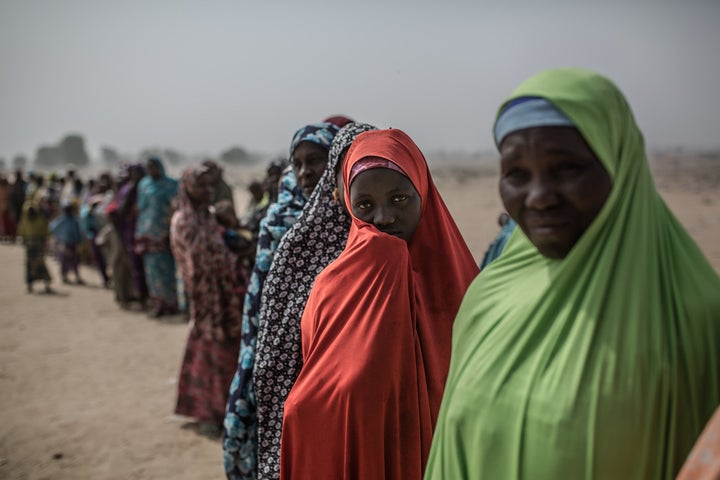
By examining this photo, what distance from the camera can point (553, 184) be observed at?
1266 mm

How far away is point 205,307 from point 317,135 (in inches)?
100

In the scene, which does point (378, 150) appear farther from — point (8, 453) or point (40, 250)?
point (40, 250)

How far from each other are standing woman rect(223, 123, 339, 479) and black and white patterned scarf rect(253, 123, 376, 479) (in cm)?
33

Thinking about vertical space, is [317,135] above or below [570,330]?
above

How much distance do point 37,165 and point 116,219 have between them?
141 meters

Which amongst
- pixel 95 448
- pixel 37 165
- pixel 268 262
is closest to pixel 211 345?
pixel 95 448

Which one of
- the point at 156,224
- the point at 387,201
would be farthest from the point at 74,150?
the point at 387,201

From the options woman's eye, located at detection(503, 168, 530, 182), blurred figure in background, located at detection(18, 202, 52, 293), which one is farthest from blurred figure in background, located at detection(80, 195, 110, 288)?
woman's eye, located at detection(503, 168, 530, 182)

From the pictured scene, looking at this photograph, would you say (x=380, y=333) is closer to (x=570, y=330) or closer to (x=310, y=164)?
(x=570, y=330)

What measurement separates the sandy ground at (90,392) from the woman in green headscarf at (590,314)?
3918mm

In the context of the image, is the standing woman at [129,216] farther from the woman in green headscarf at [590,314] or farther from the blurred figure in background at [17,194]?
the blurred figure in background at [17,194]

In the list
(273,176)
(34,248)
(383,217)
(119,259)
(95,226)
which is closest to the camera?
(383,217)

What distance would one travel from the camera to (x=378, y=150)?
222 centimetres

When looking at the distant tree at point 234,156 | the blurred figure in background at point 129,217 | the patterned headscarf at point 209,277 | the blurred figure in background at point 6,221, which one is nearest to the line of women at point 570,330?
the patterned headscarf at point 209,277
